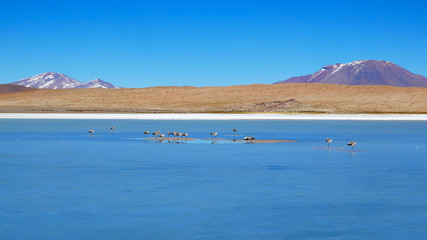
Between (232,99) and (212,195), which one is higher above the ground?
(232,99)

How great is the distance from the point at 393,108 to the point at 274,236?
316 feet

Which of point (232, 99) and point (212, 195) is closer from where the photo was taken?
point (212, 195)

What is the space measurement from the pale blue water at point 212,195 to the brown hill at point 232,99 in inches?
3140

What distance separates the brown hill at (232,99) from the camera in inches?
4181

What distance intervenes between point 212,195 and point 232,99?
113 m

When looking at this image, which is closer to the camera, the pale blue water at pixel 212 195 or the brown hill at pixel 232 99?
the pale blue water at pixel 212 195

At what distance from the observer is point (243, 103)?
11519 cm

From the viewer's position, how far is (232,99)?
12688 centimetres

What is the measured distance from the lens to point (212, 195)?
13789mm

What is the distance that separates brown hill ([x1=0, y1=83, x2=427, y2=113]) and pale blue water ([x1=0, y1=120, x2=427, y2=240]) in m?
79.7

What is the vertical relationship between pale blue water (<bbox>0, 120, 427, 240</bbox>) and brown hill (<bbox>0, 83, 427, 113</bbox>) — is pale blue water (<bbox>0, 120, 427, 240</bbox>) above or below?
below

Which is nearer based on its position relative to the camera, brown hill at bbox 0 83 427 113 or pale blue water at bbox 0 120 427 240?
pale blue water at bbox 0 120 427 240

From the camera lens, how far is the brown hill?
106188mm

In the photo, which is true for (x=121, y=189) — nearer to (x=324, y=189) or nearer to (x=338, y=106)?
(x=324, y=189)
